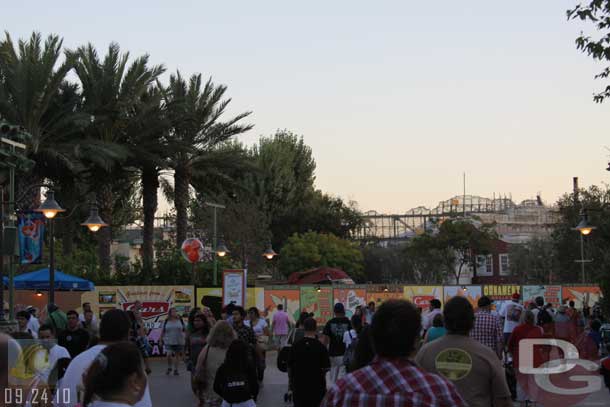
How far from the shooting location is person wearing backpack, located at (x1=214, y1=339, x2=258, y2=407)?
10.5 meters

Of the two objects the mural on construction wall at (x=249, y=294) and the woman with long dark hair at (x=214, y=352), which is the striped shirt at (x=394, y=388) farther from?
the mural on construction wall at (x=249, y=294)

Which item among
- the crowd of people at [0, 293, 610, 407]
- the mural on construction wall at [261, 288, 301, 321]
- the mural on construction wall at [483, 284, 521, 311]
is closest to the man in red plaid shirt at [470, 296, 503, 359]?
the crowd of people at [0, 293, 610, 407]

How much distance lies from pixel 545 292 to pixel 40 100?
19.3m

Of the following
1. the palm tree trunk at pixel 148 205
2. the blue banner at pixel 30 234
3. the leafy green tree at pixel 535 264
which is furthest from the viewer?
the leafy green tree at pixel 535 264

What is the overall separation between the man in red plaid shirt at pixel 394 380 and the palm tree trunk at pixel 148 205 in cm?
3337

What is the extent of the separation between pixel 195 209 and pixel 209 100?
28.1 meters

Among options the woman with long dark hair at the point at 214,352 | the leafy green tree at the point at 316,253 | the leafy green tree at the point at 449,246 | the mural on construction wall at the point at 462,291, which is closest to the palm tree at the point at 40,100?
the mural on construction wall at the point at 462,291

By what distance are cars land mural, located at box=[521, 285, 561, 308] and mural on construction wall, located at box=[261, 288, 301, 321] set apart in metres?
8.60

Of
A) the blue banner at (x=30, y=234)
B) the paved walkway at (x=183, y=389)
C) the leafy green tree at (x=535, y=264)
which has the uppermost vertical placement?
the leafy green tree at (x=535, y=264)

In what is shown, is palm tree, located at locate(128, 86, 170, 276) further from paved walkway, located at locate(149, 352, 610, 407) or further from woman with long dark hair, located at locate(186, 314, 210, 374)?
woman with long dark hair, located at locate(186, 314, 210, 374)

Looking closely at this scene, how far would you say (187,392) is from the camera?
20.4 metres

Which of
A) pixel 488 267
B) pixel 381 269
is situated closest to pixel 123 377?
pixel 381 269

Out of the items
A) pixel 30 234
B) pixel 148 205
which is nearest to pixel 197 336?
pixel 30 234

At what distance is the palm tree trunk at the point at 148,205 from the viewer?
38156 mm
